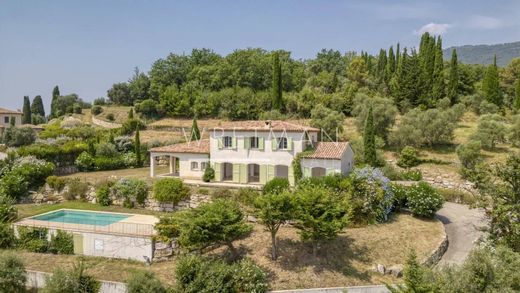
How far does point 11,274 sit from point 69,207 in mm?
11244

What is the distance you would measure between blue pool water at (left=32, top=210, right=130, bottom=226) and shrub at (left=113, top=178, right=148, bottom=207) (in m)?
2.36

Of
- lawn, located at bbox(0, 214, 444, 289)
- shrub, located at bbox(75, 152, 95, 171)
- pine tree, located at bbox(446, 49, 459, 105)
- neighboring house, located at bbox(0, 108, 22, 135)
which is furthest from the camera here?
neighboring house, located at bbox(0, 108, 22, 135)

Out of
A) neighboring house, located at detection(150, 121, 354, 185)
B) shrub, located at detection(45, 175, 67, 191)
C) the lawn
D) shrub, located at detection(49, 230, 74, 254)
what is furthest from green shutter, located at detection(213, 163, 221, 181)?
shrub, located at detection(45, 175, 67, 191)

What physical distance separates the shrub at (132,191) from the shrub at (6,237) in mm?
7825

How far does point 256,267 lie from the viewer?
786 inches

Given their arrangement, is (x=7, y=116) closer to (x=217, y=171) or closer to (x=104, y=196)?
(x=104, y=196)

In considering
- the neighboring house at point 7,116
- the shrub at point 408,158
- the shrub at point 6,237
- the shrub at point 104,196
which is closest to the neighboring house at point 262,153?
the shrub at point 104,196

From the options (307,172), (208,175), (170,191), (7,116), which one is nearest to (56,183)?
(170,191)

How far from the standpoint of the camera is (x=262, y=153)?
31.5 metres

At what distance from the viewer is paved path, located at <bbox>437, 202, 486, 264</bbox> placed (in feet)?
77.3

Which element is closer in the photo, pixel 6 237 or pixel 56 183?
pixel 6 237

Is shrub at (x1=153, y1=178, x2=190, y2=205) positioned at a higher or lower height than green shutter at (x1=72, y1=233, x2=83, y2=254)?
higher

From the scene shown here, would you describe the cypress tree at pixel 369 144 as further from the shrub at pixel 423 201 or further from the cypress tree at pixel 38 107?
the cypress tree at pixel 38 107

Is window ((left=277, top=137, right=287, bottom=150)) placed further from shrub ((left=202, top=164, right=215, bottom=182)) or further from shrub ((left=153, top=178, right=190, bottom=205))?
shrub ((left=153, top=178, right=190, bottom=205))
